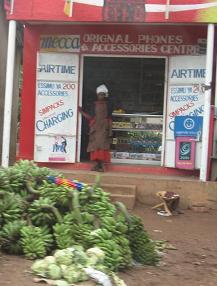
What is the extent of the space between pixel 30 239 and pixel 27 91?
5.66 m

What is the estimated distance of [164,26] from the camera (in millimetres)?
10141

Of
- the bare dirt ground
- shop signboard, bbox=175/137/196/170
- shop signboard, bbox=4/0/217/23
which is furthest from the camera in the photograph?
shop signboard, bbox=175/137/196/170

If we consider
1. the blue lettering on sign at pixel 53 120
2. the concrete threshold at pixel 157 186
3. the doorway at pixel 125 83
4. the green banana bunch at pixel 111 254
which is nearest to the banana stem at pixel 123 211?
the green banana bunch at pixel 111 254

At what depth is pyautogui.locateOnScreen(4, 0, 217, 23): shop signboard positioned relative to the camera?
30.2ft

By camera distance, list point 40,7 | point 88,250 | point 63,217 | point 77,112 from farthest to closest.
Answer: point 77,112
point 40,7
point 63,217
point 88,250

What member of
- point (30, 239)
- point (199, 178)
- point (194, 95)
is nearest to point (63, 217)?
point (30, 239)

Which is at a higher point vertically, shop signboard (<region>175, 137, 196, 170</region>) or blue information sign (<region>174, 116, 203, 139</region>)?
blue information sign (<region>174, 116, 203, 139</region>)

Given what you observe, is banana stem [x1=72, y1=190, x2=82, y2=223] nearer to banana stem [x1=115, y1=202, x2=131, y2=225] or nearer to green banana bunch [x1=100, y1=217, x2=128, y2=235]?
Answer: green banana bunch [x1=100, y1=217, x2=128, y2=235]

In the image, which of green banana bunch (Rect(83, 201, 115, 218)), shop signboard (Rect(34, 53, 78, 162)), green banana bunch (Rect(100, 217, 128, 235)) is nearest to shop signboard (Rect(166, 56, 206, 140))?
shop signboard (Rect(34, 53, 78, 162))

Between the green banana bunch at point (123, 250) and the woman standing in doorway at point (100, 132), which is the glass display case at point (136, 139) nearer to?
the woman standing in doorway at point (100, 132)

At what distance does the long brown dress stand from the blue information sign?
1.24 meters

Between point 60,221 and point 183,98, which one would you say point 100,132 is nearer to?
point 183,98

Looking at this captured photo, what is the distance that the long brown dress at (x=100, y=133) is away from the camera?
1010 centimetres

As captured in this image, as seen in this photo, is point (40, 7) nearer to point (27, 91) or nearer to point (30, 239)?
point (27, 91)
